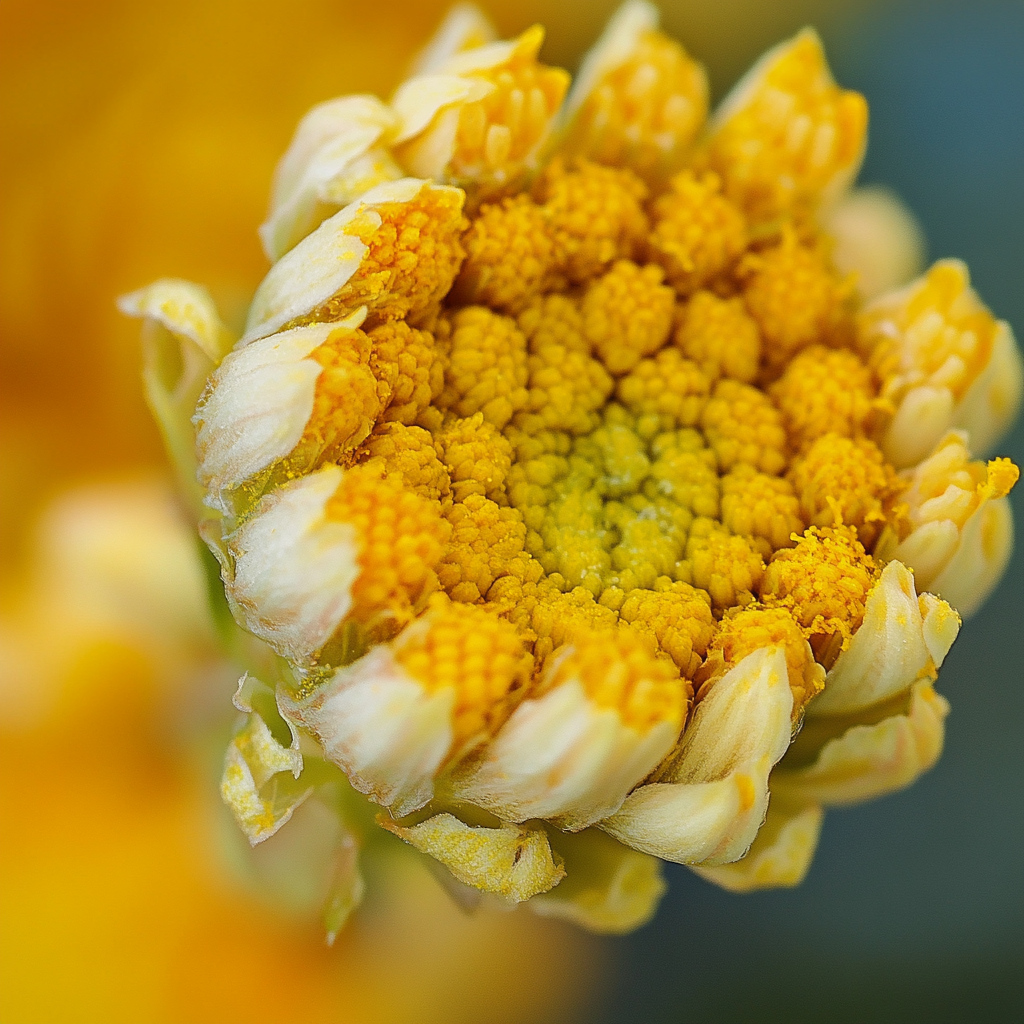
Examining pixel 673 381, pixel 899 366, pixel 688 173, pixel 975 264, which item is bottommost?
pixel 975 264

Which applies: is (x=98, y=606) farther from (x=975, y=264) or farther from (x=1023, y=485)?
(x=975, y=264)

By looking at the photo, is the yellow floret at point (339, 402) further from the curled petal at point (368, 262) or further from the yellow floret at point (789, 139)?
the yellow floret at point (789, 139)

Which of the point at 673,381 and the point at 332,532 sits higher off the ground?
the point at 332,532

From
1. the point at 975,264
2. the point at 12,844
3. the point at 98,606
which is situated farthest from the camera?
the point at 975,264

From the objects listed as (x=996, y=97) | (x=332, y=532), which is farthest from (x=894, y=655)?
(x=996, y=97)

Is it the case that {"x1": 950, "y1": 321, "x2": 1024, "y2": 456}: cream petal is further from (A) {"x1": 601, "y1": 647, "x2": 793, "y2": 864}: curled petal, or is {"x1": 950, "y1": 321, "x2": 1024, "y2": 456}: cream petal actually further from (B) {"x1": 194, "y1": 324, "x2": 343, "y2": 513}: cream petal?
(B) {"x1": 194, "y1": 324, "x2": 343, "y2": 513}: cream petal

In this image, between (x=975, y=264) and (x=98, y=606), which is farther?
(x=975, y=264)

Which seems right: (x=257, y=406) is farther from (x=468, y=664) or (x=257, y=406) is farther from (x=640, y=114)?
(x=640, y=114)

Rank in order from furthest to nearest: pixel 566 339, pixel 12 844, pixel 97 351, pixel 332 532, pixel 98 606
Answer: pixel 97 351, pixel 98 606, pixel 12 844, pixel 566 339, pixel 332 532

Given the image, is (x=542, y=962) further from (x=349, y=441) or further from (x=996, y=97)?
(x=996, y=97)
